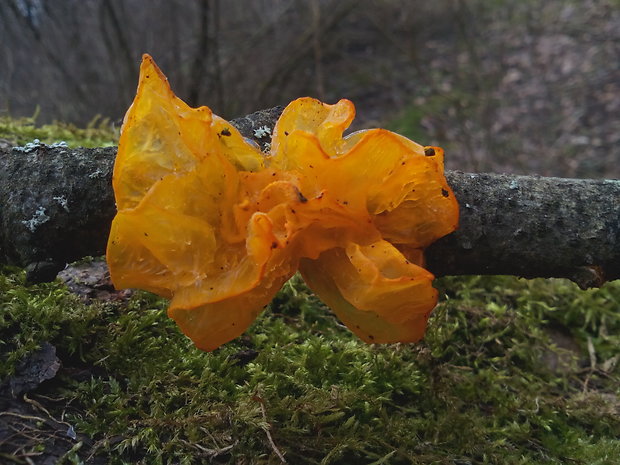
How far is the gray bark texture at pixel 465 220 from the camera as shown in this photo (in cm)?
188

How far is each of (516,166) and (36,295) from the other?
288 inches

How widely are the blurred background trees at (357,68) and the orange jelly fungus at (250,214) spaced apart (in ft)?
18.9

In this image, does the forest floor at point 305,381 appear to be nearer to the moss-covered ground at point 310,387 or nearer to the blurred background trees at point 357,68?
the moss-covered ground at point 310,387

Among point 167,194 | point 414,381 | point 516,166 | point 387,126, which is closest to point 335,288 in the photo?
point 167,194

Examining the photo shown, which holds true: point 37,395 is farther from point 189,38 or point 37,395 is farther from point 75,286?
point 189,38

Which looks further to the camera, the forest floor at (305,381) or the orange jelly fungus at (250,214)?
the forest floor at (305,381)

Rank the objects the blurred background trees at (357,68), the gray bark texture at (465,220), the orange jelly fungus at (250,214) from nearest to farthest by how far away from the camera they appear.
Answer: the orange jelly fungus at (250,214) → the gray bark texture at (465,220) → the blurred background trees at (357,68)

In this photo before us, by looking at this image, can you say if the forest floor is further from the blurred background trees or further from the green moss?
the blurred background trees

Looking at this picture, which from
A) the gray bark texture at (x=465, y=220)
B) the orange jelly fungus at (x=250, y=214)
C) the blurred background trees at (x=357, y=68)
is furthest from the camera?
the blurred background trees at (x=357, y=68)

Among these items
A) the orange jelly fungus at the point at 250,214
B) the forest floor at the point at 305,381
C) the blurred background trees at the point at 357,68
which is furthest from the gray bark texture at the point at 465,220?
the blurred background trees at the point at 357,68

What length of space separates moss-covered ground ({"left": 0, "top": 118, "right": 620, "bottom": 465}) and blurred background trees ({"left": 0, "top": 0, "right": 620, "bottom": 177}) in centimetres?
511

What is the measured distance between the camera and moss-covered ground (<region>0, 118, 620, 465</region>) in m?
1.96

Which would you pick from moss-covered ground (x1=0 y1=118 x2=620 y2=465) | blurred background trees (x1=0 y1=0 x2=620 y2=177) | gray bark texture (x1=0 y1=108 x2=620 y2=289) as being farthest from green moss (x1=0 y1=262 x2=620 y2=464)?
blurred background trees (x1=0 y1=0 x2=620 y2=177)

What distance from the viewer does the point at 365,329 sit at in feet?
6.06
